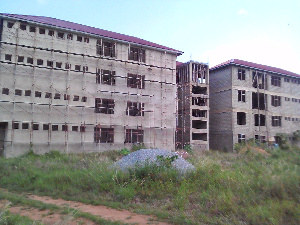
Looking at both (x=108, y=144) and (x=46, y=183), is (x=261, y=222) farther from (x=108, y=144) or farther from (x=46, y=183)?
(x=108, y=144)

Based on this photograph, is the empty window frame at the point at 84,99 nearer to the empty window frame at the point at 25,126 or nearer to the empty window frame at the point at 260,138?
the empty window frame at the point at 25,126

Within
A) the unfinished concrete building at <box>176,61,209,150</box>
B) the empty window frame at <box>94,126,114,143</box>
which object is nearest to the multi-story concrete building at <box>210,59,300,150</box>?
the unfinished concrete building at <box>176,61,209,150</box>

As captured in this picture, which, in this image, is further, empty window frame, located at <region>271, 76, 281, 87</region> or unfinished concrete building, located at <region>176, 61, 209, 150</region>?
empty window frame, located at <region>271, 76, 281, 87</region>

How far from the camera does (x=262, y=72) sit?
2734 centimetres

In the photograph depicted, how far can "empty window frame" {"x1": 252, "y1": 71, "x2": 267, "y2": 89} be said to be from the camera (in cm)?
2674

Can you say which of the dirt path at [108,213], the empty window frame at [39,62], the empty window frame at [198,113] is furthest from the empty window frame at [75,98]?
the dirt path at [108,213]

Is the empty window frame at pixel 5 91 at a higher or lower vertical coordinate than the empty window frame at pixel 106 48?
lower

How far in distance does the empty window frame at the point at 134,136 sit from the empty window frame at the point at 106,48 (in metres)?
6.14

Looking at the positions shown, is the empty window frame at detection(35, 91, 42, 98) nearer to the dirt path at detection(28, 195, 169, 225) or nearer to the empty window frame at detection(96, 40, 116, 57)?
the empty window frame at detection(96, 40, 116, 57)

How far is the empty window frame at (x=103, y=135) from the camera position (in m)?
19.3

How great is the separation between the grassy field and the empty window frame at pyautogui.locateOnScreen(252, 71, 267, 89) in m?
18.6

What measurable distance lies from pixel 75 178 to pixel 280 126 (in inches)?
976

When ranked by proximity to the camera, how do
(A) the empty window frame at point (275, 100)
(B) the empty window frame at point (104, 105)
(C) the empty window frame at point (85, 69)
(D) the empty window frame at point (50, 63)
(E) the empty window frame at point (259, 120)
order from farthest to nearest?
(A) the empty window frame at point (275, 100)
(E) the empty window frame at point (259, 120)
(B) the empty window frame at point (104, 105)
(C) the empty window frame at point (85, 69)
(D) the empty window frame at point (50, 63)

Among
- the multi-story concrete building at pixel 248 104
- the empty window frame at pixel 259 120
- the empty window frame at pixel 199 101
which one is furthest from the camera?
the empty window frame at pixel 259 120
